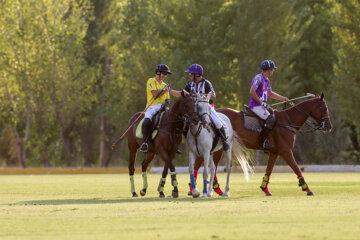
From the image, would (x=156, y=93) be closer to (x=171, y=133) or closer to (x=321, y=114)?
(x=171, y=133)

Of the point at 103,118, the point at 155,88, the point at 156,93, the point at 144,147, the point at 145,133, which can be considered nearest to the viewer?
the point at 144,147

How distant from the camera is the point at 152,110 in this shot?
18812 millimetres

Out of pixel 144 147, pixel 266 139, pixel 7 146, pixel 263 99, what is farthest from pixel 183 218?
pixel 7 146

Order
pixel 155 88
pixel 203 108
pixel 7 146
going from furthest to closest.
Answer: pixel 7 146, pixel 155 88, pixel 203 108

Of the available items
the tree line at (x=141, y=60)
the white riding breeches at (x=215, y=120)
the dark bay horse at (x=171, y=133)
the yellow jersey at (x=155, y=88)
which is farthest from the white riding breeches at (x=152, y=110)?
the tree line at (x=141, y=60)

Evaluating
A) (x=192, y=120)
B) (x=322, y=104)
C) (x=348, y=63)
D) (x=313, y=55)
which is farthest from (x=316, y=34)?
(x=192, y=120)

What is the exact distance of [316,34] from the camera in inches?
1912

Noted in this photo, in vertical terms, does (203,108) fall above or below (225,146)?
above

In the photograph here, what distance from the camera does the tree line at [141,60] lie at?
1697 inches

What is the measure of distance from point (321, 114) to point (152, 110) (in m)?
3.90

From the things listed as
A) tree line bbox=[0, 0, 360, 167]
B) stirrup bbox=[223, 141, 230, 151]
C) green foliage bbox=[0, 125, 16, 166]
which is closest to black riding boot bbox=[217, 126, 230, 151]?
stirrup bbox=[223, 141, 230, 151]

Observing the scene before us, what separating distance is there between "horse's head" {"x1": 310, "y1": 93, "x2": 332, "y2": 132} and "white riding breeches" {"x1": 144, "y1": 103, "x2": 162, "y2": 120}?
3.61m

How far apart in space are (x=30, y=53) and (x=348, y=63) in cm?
1636

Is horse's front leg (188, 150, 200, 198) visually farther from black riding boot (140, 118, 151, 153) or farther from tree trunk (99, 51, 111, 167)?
tree trunk (99, 51, 111, 167)
